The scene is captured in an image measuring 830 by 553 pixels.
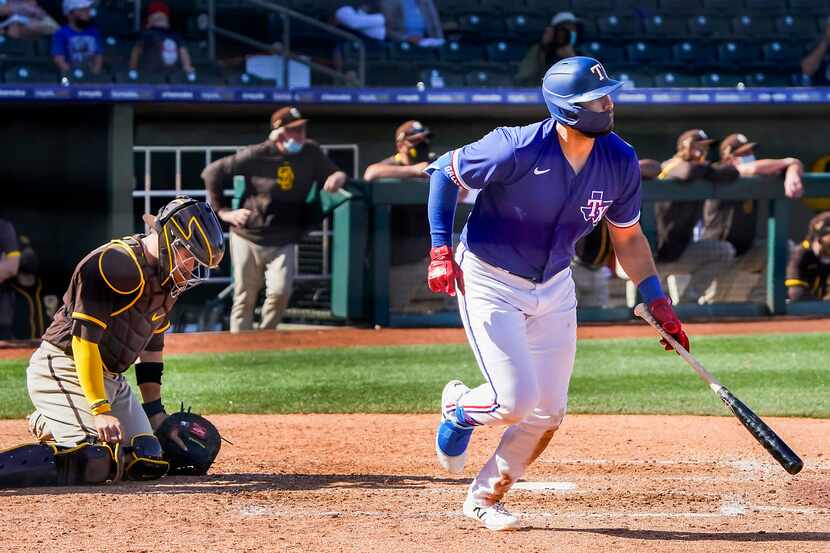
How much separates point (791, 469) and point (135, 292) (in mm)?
2506

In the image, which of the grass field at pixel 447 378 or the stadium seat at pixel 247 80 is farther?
the stadium seat at pixel 247 80

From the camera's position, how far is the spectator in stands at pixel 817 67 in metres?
14.5

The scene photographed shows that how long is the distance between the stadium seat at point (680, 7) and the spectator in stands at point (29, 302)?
835 cm

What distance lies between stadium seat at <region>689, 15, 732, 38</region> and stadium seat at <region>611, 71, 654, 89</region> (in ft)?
5.99

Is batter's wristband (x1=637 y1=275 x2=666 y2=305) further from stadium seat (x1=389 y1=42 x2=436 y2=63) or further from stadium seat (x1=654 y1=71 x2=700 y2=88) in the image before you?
stadium seat (x1=654 y1=71 x2=700 y2=88)

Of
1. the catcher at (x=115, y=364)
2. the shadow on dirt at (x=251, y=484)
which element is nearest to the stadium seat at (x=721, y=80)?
the shadow on dirt at (x=251, y=484)

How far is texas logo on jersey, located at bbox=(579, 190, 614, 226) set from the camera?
4.64 m

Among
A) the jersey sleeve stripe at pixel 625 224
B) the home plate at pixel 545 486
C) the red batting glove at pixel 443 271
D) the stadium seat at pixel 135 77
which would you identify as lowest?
the home plate at pixel 545 486

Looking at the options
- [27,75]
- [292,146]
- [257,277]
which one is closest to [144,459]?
[257,277]

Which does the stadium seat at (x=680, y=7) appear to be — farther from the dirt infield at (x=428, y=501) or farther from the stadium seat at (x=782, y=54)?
the dirt infield at (x=428, y=501)

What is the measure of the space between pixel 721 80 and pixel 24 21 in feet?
23.4

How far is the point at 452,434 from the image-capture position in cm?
494

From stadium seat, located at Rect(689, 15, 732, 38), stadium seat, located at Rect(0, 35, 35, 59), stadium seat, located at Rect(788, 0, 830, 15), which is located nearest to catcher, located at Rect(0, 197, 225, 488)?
stadium seat, located at Rect(0, 35, 35, 59)

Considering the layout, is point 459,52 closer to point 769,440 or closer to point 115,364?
point 115,364
